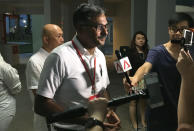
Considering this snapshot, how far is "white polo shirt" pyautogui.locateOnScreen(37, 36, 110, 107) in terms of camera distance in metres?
1.35

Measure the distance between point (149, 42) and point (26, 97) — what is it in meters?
3.32

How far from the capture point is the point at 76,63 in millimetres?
1403

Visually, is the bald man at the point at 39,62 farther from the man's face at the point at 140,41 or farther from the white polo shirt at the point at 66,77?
the man's face at the point at 140,41

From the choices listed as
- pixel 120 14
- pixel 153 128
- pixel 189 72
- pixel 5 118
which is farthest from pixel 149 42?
pixel 120 14

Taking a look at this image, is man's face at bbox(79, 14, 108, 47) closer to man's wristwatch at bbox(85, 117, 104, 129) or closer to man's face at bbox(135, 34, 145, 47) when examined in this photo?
man's wristwatch at bbox(85, 117, 104, 129)

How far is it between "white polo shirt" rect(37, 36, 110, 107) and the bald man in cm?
90

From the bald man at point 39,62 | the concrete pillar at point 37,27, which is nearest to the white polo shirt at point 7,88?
the bald man at point 39,62

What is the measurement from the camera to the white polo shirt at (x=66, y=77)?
135cm

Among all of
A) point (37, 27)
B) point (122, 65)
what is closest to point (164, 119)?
point (122, 65)

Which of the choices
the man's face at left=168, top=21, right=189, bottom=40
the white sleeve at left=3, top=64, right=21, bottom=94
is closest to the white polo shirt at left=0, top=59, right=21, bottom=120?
the white sleeve at left=3, top=64, right=21, bottom=94

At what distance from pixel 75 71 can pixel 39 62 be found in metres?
1.01

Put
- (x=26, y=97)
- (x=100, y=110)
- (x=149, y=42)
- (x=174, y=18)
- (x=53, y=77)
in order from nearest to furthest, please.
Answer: (x=100, y=110)
(x=53, y=77)
(x=174, y=18)
(x=149, y=42)
(x=26, y=97)

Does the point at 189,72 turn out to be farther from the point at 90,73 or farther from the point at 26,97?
the point at 26,97

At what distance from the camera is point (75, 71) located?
54.7 inches
